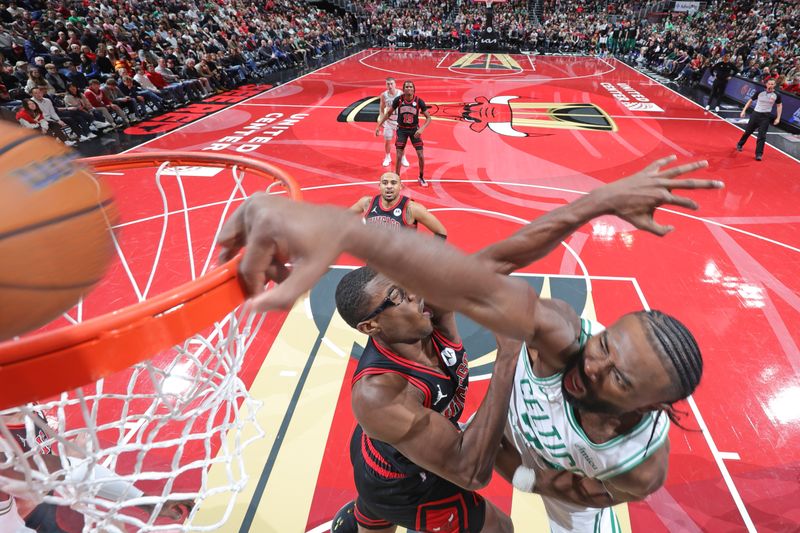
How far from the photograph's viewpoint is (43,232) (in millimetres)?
1010

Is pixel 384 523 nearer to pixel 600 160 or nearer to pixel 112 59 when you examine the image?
pixel 600 160

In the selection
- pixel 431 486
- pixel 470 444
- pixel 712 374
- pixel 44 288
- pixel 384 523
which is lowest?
pixel 712 374

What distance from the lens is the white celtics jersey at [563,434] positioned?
1.40 metres

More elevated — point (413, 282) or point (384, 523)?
point (413, 282)

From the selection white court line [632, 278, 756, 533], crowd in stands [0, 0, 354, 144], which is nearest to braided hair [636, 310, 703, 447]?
white court line [632, 278, 756, 533]

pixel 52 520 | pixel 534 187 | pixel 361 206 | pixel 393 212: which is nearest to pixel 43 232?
pixel 52 520

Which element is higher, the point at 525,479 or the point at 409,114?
the point at 409,114

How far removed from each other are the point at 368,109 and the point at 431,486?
11.3 metres

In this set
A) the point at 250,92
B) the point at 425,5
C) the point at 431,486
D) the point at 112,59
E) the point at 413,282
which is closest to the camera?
the point at 413,282

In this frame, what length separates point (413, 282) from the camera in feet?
2.95

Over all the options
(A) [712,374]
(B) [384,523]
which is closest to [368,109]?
(A) [712,374]

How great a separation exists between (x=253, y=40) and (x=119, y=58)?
24.5 feet

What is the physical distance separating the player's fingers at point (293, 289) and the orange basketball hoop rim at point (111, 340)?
35 centimetres

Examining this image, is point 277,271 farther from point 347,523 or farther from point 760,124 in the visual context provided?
point 760,124
